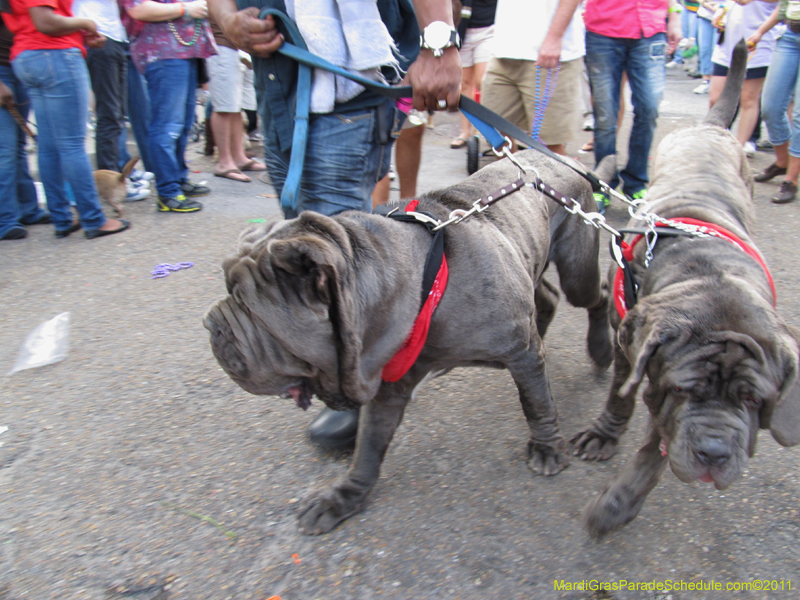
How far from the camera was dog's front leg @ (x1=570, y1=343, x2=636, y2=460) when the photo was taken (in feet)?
8.64

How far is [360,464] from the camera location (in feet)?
8.00

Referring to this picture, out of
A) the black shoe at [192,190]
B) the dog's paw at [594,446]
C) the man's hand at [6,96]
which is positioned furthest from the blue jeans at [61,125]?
the dog's paw at [594,446]

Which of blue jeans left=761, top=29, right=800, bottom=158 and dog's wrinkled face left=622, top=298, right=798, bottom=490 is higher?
blue jeans left=761, top=29, right=800, bottom=158

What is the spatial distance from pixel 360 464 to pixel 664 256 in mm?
1525

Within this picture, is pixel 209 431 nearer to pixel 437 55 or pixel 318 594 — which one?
pixel 318 594

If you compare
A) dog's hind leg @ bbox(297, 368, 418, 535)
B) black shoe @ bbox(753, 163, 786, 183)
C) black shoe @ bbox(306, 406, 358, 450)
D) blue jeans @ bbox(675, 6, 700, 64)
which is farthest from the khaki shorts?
blue jeans @ bbox(675, 6, 700, 64)

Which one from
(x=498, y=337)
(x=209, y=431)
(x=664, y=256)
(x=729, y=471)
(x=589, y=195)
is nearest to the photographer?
(x=729, y=471)

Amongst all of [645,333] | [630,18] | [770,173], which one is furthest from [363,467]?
[770,173]

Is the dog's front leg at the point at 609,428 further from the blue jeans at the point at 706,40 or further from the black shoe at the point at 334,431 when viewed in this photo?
the blue jeans at the point at 706,40

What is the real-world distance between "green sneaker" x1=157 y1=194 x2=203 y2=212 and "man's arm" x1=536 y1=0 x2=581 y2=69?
3.60m

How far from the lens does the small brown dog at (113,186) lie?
18.5 ft

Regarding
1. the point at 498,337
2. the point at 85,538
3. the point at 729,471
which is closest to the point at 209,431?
the point at 85,538

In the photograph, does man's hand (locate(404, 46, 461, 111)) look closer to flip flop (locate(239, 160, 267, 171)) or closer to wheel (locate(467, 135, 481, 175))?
wheel (locate(467, 135, 481, 175))

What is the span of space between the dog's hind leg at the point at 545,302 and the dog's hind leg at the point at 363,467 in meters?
1.26
